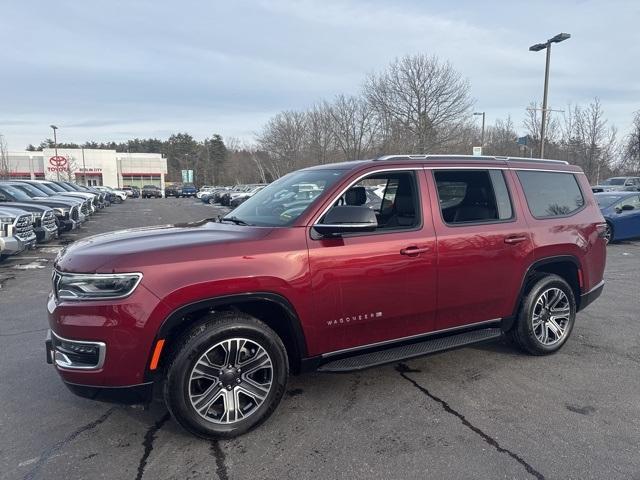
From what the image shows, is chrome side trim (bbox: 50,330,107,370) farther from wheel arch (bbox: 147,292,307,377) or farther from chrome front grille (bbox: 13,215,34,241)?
chrome front grille (bbox: 13,215,34,241)

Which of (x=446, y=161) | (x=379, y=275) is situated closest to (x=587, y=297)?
(x=446, y=161)

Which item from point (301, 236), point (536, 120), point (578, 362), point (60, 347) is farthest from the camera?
point (536, 120)

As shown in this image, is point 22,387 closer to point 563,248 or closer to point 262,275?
point 262,275

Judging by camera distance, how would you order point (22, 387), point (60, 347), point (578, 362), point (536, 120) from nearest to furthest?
point (60, 347), point (22, 387), point (578, 362), point (536, 120)

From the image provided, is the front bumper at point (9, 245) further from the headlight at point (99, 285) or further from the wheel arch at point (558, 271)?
the wheel arch at point (558, 271)

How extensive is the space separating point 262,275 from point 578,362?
3.34 m

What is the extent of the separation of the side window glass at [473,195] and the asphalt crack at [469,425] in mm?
1451

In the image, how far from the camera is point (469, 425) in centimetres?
335

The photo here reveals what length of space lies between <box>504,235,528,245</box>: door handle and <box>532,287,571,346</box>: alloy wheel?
63cm

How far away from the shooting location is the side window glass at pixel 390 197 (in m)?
3.85

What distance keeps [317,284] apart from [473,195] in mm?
1905

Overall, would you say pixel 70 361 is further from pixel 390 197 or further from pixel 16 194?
pixel 16 194

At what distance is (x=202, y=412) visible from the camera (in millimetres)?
3131

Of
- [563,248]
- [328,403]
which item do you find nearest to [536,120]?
[563,248]
